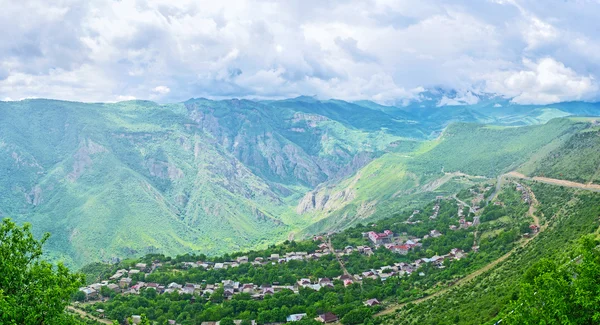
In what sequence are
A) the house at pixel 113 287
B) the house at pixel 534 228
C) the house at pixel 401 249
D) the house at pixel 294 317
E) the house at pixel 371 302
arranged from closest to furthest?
the house at pixel 294 317 → the house at pixel 371 302 → the house at pixel 534 228 → the house at pixel 113 287 → the house at pixel 401 249

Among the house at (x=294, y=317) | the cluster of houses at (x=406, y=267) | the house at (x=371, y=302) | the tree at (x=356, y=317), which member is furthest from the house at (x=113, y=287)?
the house at (x=371, y=302)

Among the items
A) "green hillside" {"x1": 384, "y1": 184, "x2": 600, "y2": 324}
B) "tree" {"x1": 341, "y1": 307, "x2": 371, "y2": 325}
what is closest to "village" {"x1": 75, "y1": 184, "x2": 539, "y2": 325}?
"tree" {"x1": 341, "y1": 307, "x2": 371, "y2": 325}

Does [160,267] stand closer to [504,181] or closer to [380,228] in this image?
[380,228]

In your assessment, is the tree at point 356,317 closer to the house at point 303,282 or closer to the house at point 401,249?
the house at point 303,282

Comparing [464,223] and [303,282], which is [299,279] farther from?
[464,223]

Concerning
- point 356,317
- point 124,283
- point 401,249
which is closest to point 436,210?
point 401,249
